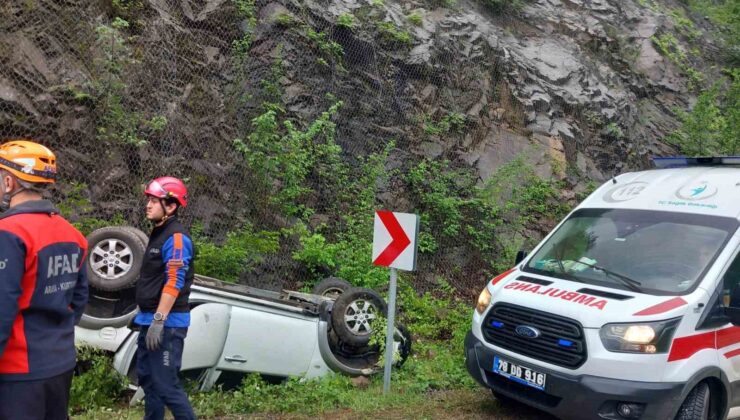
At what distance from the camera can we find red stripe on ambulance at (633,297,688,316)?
4.87 meters

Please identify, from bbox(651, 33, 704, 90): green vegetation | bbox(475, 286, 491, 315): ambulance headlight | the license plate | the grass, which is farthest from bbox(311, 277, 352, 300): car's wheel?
bbox(651, 33, 704, 90): green vegetation

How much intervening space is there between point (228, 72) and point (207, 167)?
5.92ft

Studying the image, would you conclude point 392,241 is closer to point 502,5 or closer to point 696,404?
point 696,404

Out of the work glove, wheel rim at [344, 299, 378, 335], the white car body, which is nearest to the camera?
the work glove

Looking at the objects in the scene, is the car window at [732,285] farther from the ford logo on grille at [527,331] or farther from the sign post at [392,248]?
the sign post at [392,248]

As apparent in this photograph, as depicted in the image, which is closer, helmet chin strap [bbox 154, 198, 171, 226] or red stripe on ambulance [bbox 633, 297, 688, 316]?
helmet chin strap [bbox 154, 198, 171, 226]

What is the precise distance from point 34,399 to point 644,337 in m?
4.29

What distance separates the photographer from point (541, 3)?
57.3ft

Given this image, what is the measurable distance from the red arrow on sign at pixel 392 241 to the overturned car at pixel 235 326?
576 mm

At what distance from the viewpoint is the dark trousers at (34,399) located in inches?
115

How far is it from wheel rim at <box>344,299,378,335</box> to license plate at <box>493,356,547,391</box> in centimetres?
A: 170

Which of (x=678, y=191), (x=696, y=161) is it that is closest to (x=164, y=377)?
(x=678, y=191)

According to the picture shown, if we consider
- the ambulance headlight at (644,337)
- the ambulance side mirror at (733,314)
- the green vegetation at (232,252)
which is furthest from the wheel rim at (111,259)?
the ambulance side mirror at (733,314)

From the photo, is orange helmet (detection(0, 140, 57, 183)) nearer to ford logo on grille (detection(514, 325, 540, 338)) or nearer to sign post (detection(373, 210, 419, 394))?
sign post (detection(373, 210, 419, 394))
